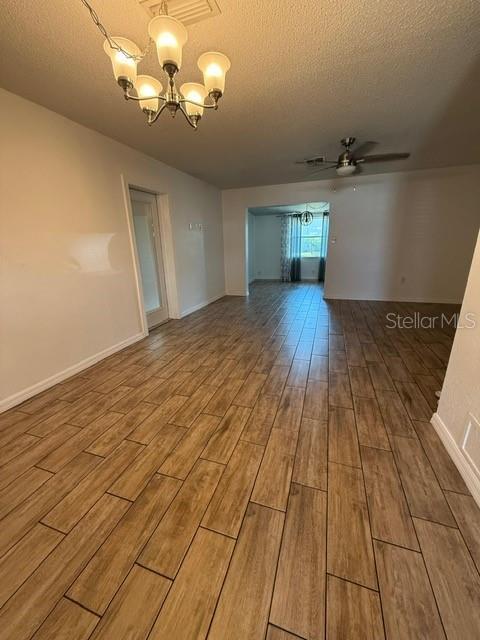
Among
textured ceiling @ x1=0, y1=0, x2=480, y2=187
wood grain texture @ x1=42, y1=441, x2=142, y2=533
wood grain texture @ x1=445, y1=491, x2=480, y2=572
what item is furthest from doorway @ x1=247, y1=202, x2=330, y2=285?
wood grain texture @ x1=42, y1=441, x2=142, y2=533

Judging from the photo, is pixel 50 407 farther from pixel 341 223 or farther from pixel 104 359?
pixel 341 223

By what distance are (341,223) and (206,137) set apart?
11.1 ft

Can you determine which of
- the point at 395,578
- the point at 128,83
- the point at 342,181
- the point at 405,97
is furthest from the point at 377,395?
the point at 342,181

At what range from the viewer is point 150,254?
3.81 meters

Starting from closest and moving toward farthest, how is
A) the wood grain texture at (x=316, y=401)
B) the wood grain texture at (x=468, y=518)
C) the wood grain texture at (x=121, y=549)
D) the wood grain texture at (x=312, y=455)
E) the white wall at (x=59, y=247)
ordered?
the wood grain texture at (x=121, y=549) < the wood grain texture at (x=468, y=518) < the wood grain texture at (x=312, y=455) < the wood grain texture at (x=316, y=401) < the white wall at (x=59, y=247)

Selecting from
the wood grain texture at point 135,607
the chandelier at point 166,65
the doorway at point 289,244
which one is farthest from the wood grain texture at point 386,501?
the doorway at point 289,244

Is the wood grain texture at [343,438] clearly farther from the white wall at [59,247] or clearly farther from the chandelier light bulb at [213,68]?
the white wall at [59,247]

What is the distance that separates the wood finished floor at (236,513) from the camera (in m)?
0.87

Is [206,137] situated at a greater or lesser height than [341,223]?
greater

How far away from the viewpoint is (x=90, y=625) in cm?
85

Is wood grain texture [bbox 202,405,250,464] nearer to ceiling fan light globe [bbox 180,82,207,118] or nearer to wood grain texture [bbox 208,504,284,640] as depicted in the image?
wood grain texture [bbox 208,504,284,640]

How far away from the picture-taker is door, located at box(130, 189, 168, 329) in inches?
138

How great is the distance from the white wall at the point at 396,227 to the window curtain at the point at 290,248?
256cm

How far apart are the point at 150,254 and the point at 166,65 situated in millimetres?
2844
